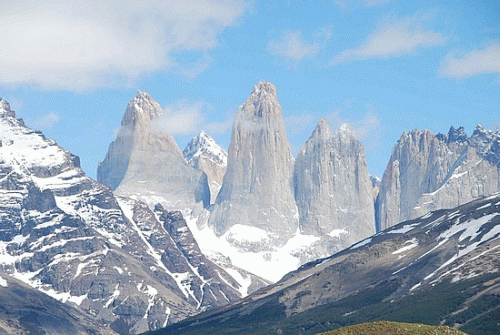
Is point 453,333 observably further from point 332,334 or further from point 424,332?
point 332,334

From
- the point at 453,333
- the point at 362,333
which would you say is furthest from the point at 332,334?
the point at 453,333

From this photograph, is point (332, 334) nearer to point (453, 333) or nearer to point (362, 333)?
point (362, 333)

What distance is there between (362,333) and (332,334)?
4.89m

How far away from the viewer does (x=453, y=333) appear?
584 ft

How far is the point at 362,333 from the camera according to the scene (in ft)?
589

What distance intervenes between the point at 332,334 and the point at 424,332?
1273 centimetres

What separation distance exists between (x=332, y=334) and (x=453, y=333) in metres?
16.8

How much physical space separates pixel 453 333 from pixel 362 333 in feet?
41.2

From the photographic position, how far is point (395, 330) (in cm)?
17925

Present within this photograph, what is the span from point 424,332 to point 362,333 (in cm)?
863

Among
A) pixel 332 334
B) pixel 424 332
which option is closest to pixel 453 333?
Answer: pixel 424 332

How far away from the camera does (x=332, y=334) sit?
582 ft

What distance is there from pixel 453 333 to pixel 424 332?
13.6ft

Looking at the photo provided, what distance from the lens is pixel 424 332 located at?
178 meters
